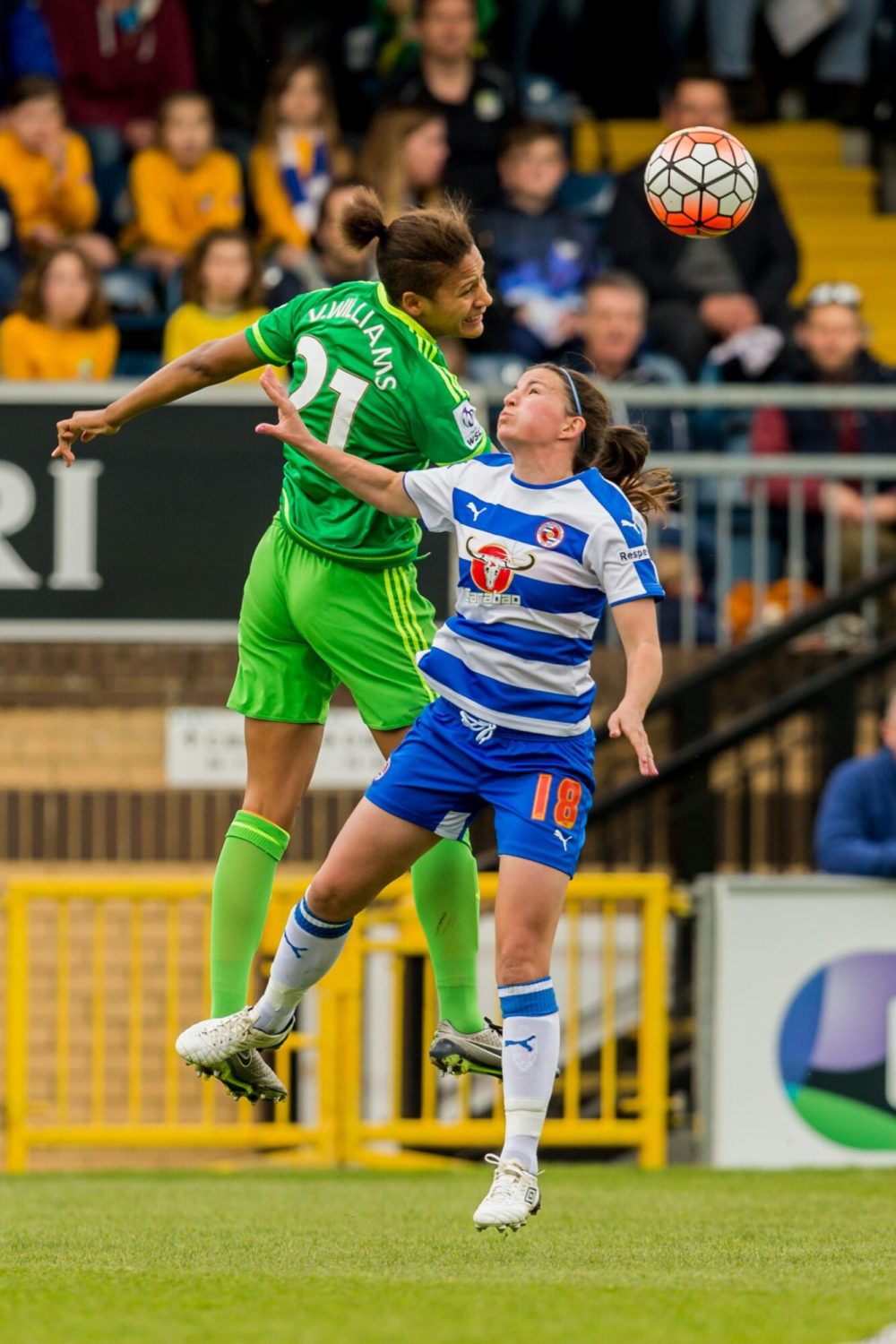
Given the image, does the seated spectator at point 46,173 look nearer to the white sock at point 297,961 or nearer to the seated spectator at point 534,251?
the seated spectator at point 534,251

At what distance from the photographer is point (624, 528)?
20.5 feet

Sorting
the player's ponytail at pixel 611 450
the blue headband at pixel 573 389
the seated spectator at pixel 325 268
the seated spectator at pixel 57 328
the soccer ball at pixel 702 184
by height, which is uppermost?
the seated spectator at pixel 325 268

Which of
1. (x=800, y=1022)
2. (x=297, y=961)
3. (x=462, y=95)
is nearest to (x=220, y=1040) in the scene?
(x=297, y=961)

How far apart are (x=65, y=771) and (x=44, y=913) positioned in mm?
714

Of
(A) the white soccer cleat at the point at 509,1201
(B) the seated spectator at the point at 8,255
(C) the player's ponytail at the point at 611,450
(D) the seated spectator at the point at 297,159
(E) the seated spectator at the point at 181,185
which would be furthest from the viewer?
(D) the seated spectator at the point at 297,159

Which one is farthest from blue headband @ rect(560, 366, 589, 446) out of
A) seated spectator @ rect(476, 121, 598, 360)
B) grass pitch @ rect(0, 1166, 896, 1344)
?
seated spectator @ rect(476, 121, 598, 360)

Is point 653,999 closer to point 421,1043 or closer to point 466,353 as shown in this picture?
point 421,1043

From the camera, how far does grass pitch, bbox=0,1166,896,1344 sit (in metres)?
4.86

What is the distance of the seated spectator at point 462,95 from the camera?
46.0 feet

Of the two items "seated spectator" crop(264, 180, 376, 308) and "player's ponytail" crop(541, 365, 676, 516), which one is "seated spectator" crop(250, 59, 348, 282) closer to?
"seated spectator" crop(264, 180, 376, 308)

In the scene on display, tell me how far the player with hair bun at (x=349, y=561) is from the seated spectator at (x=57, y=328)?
17.0ft

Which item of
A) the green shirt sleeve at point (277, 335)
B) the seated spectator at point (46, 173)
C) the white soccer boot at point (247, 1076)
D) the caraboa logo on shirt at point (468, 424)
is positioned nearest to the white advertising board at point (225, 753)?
the seated spectator at point (46, 173)

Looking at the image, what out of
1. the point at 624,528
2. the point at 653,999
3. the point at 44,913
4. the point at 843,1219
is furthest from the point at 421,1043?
the point at 624,528

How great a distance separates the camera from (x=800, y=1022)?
35.3 ft
